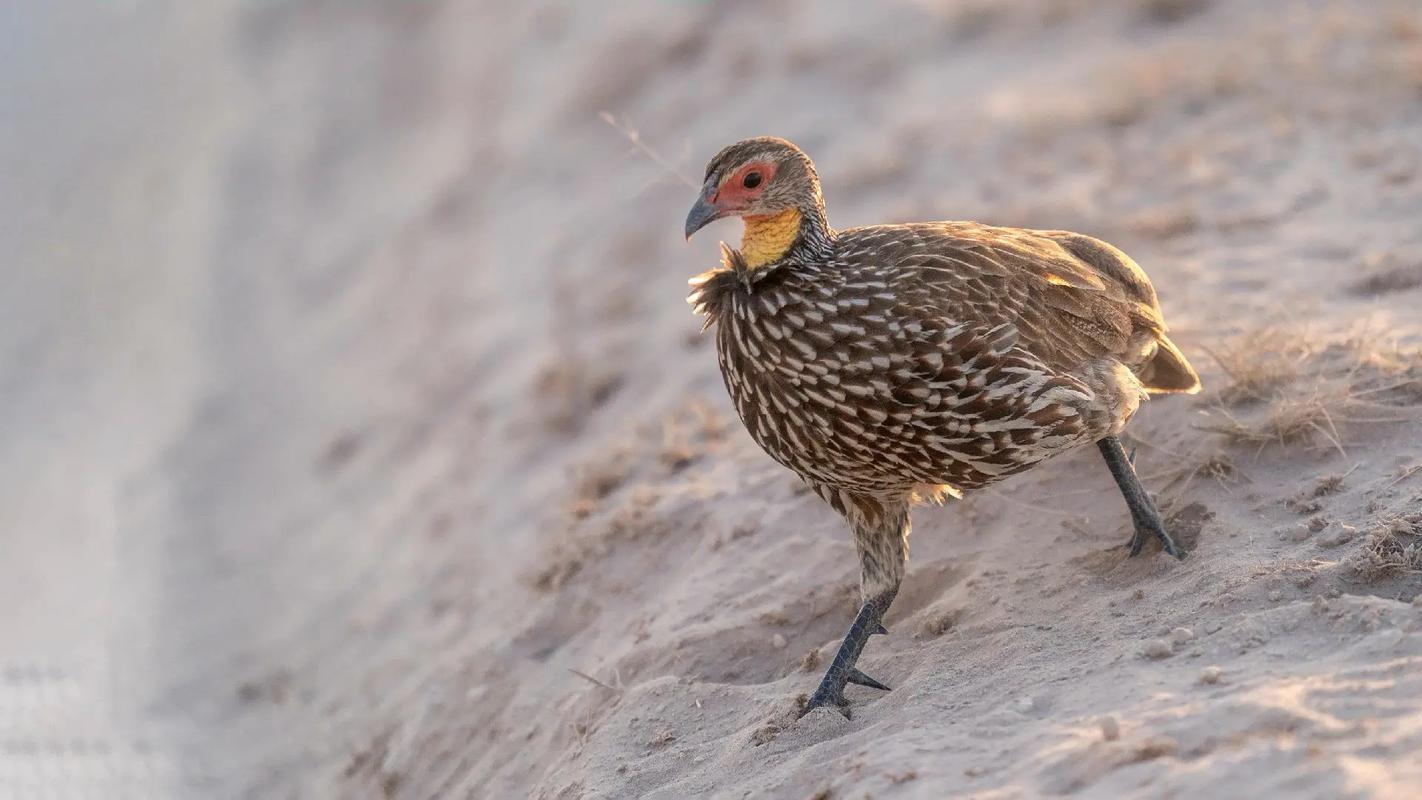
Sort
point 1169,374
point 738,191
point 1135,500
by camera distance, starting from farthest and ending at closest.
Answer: point 1169,374 → point 1135,500 → point 738,191

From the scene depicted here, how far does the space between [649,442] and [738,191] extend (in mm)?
2988

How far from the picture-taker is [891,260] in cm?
465

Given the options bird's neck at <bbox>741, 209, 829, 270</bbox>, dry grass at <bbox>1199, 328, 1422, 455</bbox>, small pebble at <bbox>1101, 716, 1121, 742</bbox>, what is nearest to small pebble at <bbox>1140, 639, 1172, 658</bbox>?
small pebble at <bbox>1101, 716, 1121, 742</bbox>

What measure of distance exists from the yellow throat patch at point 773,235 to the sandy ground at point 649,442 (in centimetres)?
143

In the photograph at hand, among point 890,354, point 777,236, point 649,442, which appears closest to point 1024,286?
point 890,354

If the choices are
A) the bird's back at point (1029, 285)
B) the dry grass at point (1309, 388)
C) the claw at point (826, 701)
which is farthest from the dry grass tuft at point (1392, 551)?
the claw at point (826, 701)

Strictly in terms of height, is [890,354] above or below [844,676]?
above

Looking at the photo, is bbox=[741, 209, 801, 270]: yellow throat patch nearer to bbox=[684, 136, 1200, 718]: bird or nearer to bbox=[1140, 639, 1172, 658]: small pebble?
bbox=[684, 136, 1200, 718]: bird

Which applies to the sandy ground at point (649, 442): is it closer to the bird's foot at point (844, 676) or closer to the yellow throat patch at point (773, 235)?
the bird's foot at point (844, 676)

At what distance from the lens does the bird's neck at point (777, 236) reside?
467 centimetres

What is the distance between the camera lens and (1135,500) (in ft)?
16.6

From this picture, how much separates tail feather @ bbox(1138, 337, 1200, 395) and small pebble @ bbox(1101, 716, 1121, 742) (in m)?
2.02

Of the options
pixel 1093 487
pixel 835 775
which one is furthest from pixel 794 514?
pixel 835 775

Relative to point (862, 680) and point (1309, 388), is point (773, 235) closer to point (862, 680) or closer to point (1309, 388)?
point (862, 680)
